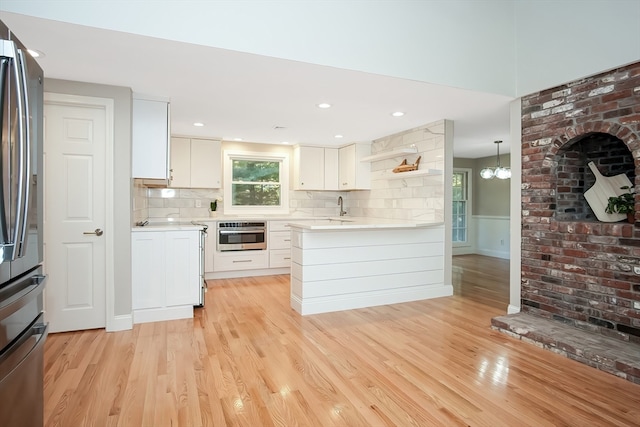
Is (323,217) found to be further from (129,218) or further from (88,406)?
(88,406)

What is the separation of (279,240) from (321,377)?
3.59 metres

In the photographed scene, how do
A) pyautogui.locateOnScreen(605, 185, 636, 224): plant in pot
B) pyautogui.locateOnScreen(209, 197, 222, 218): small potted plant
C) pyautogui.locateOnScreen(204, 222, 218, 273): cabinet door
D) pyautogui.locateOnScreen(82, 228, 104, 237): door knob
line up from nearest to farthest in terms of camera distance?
pyautogui.locateOnScreen(605, 185, 636, 224): plant in pot → pyautogui.locateOnScreen(82, 228, 104, 237): door knob → pyautogui.locateOnScreen(204, 222, 218, 273): cabinet door → pyautogui.locateOnScreen(209, 197, 222, 218): small potted plant

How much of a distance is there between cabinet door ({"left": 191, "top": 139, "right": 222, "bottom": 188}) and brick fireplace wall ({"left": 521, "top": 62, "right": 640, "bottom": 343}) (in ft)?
14.0

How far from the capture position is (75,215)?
3191 millimetres

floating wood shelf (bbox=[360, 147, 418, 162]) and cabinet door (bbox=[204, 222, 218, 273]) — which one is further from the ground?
floating wood shelf (bbox=[360, 147, 418, 162])

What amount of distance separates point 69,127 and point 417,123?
3824 millimetres

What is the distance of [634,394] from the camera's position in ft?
7.20

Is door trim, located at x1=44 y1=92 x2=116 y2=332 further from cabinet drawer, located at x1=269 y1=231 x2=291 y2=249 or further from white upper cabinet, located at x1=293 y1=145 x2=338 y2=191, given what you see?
white upper cabinet, located at x1=293 y1=145 x2=338 y2=191

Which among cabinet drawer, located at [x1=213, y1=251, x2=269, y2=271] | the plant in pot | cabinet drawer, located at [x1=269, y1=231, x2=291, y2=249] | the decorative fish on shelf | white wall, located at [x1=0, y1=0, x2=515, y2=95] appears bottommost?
cabinet drawer, located at [x1=213, y1=251, x2=269, y2=271]

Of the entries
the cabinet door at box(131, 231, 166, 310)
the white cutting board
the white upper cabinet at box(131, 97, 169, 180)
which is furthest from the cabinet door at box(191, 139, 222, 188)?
the white cutting board

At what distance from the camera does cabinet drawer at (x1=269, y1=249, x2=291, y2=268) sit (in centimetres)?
582

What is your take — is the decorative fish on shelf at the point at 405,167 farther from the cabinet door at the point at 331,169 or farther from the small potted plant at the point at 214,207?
the small potted plant at the point at 214,207

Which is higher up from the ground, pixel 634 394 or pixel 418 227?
pixel 418 227

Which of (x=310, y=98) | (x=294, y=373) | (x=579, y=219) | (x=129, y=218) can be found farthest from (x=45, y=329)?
(x=579, y=219)
